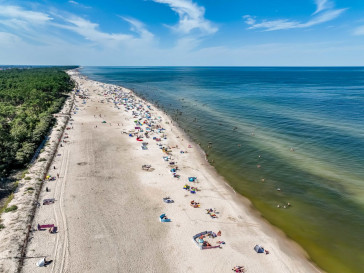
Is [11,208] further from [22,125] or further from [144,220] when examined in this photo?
[22,125]

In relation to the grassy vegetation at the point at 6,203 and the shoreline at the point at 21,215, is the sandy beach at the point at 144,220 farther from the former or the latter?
the grassy vegetation at the point at 6,203

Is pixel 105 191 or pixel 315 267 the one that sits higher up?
pixel 105 191

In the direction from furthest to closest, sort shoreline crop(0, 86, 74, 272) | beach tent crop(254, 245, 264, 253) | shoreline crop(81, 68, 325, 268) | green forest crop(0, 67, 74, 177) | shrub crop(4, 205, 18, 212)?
green forest crop(0, 67, 74, 177) → shrub crop(4, 205, 18, 212) → shoreline crop(81, 68, 325, 268) → beach tent crop(254, 245, 264, 253) → shoreline crop(0, 86, 74, 272)

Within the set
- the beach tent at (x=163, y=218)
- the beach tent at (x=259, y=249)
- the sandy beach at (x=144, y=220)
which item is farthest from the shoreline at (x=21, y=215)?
the beach tent at (x=259, y=249)

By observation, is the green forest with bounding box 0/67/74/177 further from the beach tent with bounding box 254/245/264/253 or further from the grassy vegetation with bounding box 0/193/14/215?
the beach tent with bounding box 254/245/264/253

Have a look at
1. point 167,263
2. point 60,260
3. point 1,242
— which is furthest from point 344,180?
point 1,242

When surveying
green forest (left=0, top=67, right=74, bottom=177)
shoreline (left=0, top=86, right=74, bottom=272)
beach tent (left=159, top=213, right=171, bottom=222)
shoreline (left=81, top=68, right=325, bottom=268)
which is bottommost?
shoreline (left=81, top=68, right=325, bottom=268)

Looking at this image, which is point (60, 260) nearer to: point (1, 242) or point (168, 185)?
point (1, 242)

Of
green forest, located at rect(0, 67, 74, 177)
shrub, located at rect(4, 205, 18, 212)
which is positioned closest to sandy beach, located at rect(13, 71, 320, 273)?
shrub, located at rect(4, 205, 18, 212)

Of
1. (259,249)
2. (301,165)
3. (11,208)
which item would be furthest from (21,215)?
(301,165)
